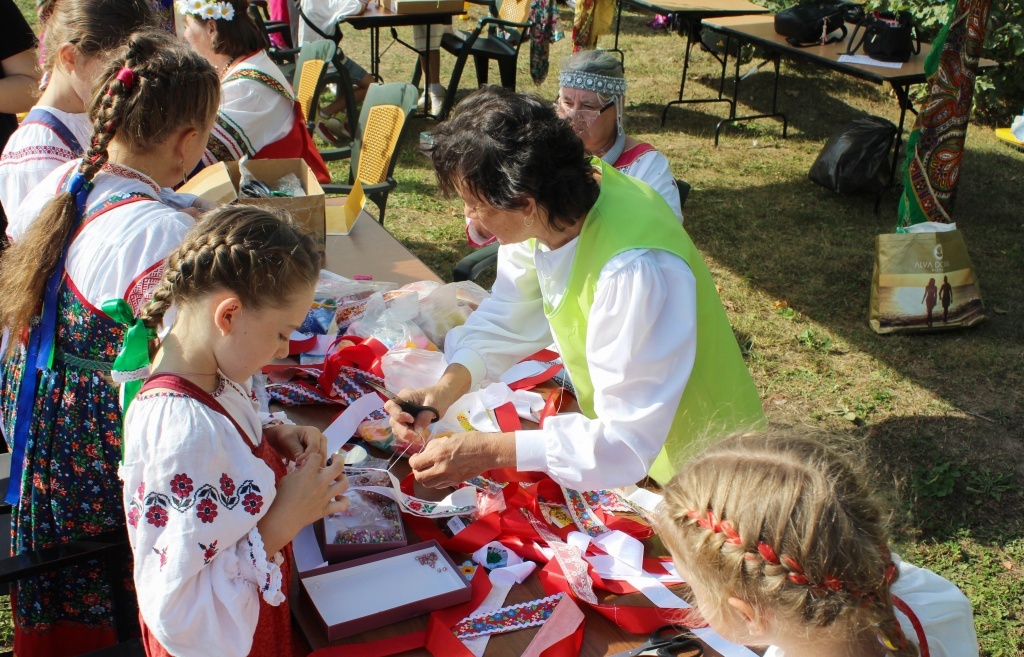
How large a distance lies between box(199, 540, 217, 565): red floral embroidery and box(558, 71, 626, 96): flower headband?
2474 millimetres

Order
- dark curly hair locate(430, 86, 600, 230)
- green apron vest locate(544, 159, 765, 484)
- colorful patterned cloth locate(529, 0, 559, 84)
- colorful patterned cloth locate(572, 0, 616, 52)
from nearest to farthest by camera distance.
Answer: dark curly hair locate(430, 86, 600, 230) < green apron vest locate(544, 159, 765, 484) < colorful patterned cloth locate(572, 0, 616, 52) < colorful patterned cloth locate(529, 0, 559, 84)

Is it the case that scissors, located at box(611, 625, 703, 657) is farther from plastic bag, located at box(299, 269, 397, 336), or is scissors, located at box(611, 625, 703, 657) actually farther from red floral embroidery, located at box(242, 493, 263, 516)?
plastic bag, located at box(299, 269, 397, 336)

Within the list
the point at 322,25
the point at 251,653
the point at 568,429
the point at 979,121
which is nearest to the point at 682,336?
the point at 568,429

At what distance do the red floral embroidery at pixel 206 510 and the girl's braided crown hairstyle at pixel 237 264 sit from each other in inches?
11.8

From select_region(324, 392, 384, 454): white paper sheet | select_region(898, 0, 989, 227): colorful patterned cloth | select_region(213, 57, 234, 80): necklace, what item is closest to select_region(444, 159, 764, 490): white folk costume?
select_region(324, 392, 384, 454): white paper sheet

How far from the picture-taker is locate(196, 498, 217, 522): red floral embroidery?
49.1 inches

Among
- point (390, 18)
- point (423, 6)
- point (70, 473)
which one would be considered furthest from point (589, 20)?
point (70, 473)

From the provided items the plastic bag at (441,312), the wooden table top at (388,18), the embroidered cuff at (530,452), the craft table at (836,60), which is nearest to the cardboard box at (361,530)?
the embroidered cuff at (530,452)

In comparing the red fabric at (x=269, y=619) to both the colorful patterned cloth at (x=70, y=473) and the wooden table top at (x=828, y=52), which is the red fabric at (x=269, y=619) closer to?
the colorful patterned cloth at (x=70, y=473)

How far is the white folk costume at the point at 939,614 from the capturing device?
1.38 m

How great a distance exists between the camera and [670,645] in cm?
153

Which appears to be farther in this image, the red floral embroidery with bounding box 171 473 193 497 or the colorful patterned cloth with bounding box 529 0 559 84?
the colorful patterned cloth with bounding box 529 0 559 84

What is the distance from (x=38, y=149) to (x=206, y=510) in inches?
53.8

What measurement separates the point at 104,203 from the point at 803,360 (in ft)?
11.5
